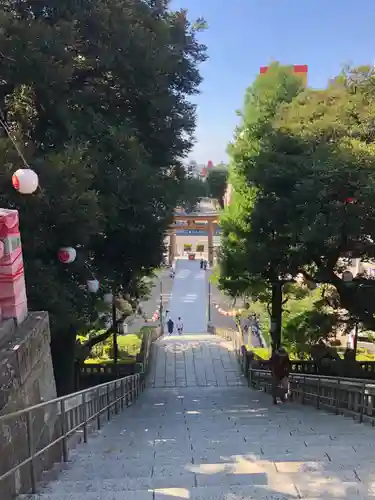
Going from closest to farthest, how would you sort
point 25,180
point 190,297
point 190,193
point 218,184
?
point 25,180
point 190,193
point 190,297
point 218,184

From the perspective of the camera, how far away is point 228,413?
10.0 m

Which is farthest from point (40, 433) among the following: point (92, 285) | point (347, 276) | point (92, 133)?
point (347, 276)

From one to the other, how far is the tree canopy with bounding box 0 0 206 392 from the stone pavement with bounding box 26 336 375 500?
2.69 meters

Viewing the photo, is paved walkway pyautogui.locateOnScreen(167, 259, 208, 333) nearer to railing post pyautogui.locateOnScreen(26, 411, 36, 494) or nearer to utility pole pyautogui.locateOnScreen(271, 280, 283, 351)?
utility pole pyautogui.locateOnScreen(271, 280, 283, 351)

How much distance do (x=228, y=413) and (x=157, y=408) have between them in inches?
85.9

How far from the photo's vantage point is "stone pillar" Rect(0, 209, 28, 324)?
5.20 m

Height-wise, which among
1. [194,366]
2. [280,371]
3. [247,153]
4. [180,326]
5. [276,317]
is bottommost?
[180,326]

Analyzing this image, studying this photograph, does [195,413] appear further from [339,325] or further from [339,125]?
[339,325]

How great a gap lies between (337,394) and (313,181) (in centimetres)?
408

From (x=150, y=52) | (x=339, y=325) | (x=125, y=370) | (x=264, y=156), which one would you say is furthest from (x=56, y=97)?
(x=339, y=325)

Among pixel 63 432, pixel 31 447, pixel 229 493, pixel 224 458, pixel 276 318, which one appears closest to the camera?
pixel 229 493

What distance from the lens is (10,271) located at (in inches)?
209

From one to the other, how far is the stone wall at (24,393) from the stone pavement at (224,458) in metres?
0.30

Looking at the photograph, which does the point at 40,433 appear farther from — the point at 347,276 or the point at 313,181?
the point at 347,276
